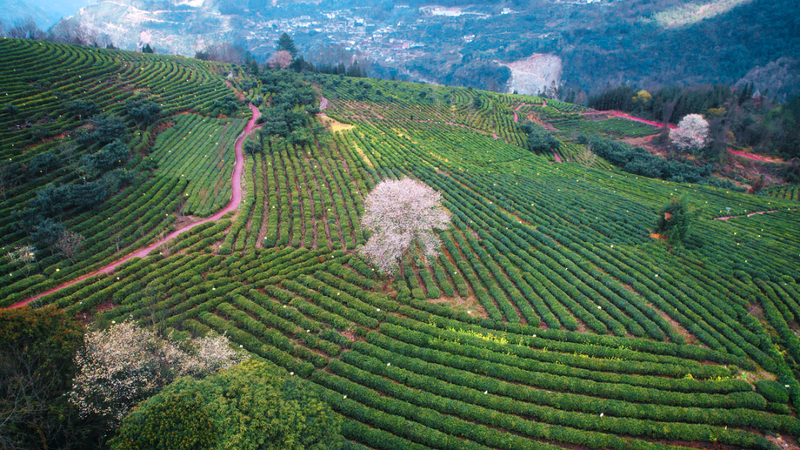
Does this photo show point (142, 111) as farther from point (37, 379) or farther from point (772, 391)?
point (772, 391)

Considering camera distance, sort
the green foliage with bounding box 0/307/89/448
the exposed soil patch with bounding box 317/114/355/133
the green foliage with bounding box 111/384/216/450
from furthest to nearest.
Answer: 1. the exposed soil patch with bounding box 317/114/355/133
2. the green foliage with bounding box 0/307/89/448
3. the green foliage with bounding box 111/384/216/450

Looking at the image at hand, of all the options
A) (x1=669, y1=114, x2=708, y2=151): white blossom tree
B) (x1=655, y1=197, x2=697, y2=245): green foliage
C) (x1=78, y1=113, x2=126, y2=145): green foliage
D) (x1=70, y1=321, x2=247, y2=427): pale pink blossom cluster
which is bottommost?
(x1=669, y1=114, x2=708, y2=151): white blossom tree

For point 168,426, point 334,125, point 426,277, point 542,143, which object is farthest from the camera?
point 542,143

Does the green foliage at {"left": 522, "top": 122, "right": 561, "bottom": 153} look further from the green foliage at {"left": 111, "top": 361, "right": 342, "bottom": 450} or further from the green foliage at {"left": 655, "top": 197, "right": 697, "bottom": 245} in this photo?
the green foliage at {"left": 111, "top": 361, "right": 342, "bottom": 450}

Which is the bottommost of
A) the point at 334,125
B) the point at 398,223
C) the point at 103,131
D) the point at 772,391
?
the point at 772,391

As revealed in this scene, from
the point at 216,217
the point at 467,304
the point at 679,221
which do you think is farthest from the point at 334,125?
the point at 679,221

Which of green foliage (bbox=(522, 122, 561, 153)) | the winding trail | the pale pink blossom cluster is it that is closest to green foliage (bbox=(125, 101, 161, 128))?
the winding trail
